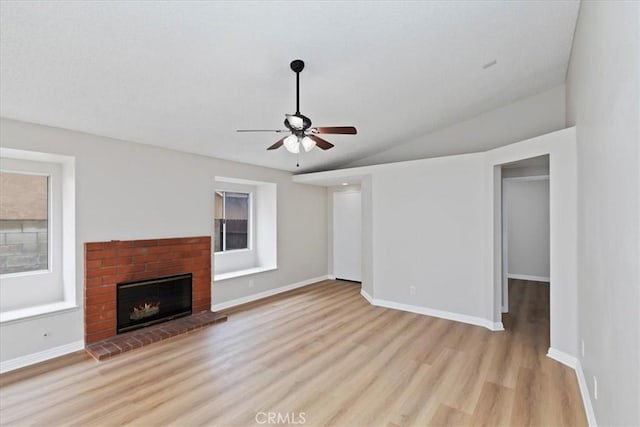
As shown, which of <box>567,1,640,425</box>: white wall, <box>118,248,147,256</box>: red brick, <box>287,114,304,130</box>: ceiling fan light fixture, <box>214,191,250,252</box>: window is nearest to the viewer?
<box>567,1,640,425</box>: white wall

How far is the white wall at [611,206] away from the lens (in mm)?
1265

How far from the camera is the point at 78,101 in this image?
2857mm

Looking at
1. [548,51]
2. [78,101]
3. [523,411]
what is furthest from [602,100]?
[78,101]

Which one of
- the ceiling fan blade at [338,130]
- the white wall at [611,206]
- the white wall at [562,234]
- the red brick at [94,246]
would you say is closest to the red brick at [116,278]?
the red brick at [94,246]

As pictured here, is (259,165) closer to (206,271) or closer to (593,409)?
(206,271)

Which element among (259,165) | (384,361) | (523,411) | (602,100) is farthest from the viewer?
(259,165)

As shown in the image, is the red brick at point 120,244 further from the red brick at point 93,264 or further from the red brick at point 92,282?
the red brick at point 92,282

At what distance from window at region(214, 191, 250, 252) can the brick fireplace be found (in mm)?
841

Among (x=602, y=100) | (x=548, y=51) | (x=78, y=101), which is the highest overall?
(x=548, y=51)

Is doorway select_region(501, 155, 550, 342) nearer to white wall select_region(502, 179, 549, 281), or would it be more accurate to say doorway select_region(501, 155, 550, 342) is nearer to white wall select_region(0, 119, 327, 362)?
white wall select_region(502, 179, 549, 281)

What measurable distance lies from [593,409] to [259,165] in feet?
16.7

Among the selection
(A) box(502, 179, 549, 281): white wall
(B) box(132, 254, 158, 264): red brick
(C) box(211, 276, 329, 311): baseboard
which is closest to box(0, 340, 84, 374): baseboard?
(B) box(132, 254, 158, 264): red brick

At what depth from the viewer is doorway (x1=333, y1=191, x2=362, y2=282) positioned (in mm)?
6941

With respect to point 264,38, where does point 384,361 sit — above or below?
below
